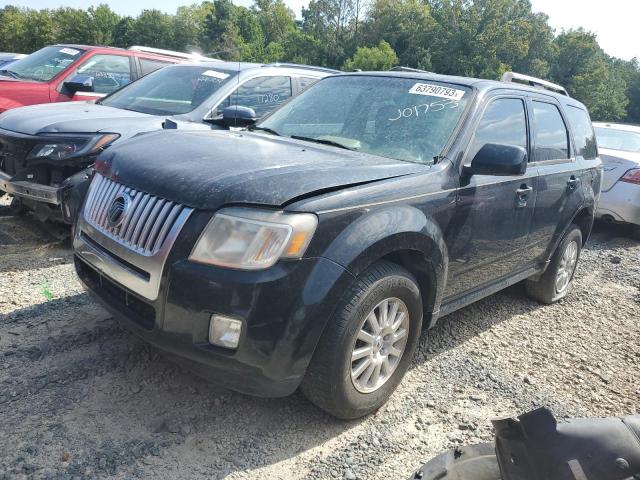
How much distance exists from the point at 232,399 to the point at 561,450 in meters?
1.87

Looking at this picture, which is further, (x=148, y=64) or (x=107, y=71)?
(x=148, y=64)

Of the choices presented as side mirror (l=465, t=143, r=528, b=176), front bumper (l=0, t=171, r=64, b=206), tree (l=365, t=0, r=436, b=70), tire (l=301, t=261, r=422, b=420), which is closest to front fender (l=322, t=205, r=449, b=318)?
tire (l=301, t=261, r=422, b=420)

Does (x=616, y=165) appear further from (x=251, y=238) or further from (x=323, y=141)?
(x=251, y=238)

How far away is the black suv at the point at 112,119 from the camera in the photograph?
4.62 meters

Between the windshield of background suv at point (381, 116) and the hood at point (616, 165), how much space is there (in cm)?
513

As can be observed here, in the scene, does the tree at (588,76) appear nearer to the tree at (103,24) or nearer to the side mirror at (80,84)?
the tree at (103,24)

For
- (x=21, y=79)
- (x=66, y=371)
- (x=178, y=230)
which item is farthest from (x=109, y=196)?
(x=21, y=79)

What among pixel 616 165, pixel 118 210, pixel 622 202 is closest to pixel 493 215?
pixel 118 210

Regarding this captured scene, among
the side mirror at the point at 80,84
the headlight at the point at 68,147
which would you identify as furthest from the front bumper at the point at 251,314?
the side mirror at the point at 80,84

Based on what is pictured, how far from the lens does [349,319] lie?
252 cm

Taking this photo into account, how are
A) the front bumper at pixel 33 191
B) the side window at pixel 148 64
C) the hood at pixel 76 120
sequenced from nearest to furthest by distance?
the front bumper at pixel 33 191 < the hood at pixel 76 120 < the side window at pixel 148 64

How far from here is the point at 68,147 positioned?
185 inches

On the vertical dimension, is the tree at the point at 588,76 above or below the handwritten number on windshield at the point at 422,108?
above

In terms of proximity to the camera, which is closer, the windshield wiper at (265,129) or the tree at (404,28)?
the windshield wiper at (265,129)
